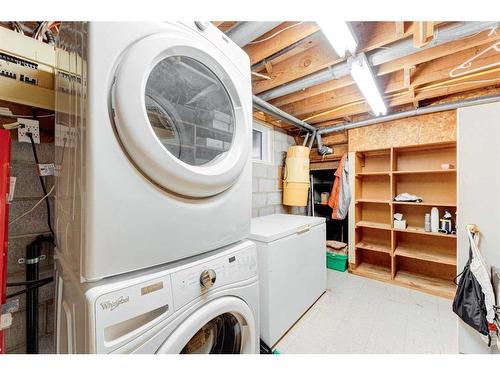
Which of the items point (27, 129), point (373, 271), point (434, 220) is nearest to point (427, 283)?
point (373, 271)

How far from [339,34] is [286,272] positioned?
5.31 feet

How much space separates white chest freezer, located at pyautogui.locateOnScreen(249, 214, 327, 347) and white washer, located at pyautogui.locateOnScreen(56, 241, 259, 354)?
51 centimetres

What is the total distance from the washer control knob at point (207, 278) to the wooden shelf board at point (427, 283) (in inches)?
111

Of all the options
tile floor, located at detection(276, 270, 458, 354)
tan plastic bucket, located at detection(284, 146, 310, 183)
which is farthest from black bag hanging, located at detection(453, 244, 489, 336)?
tan plastic bucket, located at detection(284, 146, 310, 183)

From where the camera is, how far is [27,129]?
102 centimetres

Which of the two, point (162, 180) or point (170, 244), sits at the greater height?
point (162, 180)

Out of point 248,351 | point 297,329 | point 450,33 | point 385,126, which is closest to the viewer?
point 248,351

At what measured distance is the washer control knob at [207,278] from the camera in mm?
774

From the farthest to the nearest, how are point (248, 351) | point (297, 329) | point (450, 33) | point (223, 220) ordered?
point (297, 329) < point (450, 33) < point (248, 351) < point (223, 220)

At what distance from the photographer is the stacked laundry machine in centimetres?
58
